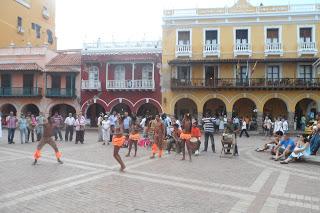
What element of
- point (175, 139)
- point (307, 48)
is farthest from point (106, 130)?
point (307, 48)

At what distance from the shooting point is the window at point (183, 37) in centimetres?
2848

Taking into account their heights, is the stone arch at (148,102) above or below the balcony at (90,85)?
below

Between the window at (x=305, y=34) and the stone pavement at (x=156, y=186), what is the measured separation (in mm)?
18342

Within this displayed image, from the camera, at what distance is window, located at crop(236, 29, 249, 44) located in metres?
27.5

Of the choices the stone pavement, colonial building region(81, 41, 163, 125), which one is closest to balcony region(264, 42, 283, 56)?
colonial building region(81, 41, 163, 125)

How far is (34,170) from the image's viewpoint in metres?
9.45

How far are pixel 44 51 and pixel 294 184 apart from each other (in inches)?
1111

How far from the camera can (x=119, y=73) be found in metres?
30.2

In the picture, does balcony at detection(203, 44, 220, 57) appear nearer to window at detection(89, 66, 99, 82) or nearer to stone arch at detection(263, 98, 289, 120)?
stone arch at detection(263, 98, 289, 120)

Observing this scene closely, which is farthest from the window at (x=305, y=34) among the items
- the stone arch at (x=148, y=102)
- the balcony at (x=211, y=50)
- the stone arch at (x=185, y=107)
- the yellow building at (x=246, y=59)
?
the stone arch at (x=148, y=102)

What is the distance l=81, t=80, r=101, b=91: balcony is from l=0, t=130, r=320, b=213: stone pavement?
18.3 m

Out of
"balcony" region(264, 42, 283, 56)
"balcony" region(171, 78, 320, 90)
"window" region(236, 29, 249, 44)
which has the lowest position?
"balcony" region(171, 78, 320, 90)

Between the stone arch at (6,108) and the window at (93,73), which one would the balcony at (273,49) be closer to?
the window at (93,73)

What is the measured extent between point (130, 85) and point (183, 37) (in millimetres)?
6267
